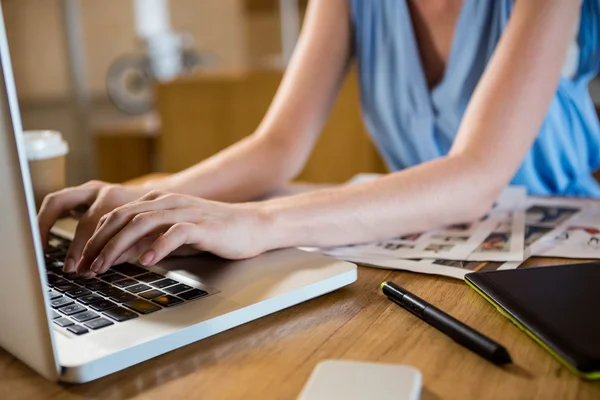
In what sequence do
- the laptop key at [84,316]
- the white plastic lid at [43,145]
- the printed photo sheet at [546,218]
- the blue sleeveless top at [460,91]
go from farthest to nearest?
the blue sleeveless top at [460,91]
the white plastic lid at [43,145]
the printed photo sheet at [546,218]
the laptop key at [84,316]

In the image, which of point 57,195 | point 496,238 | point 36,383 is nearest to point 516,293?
point 496,238

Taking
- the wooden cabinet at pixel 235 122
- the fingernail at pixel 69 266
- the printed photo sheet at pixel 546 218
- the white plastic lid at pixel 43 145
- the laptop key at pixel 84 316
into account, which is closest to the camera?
the laptop key at pixel 84 316

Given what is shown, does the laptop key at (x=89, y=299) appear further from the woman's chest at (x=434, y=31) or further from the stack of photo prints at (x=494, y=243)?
the woman's chest at (x=434, y=31)

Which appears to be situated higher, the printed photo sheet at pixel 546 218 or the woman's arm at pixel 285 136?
the woman's arm at pixel 285 136

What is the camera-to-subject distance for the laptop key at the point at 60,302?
1.70 feet

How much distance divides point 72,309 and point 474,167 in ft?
1.57

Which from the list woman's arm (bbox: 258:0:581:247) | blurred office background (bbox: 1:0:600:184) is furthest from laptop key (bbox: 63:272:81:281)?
blurred office background (bbox: 1:0:600:184)

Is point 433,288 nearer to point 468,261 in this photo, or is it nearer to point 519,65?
point 468,261

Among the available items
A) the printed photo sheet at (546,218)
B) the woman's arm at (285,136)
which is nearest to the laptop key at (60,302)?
the woman's arm at (285,136)

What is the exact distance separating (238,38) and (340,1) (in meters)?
4.45

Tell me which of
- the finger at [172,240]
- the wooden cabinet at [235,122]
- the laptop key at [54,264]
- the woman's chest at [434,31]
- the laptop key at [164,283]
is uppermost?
the woman's chest at [434,31]

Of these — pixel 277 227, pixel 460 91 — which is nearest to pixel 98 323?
pixel 277 227

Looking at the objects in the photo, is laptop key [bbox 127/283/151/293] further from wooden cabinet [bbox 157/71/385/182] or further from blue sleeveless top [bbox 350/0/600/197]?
wooden cabinet [bbox 157/71/385/182]

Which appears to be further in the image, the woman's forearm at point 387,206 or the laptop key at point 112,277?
the woman's forearm at point 387,206
